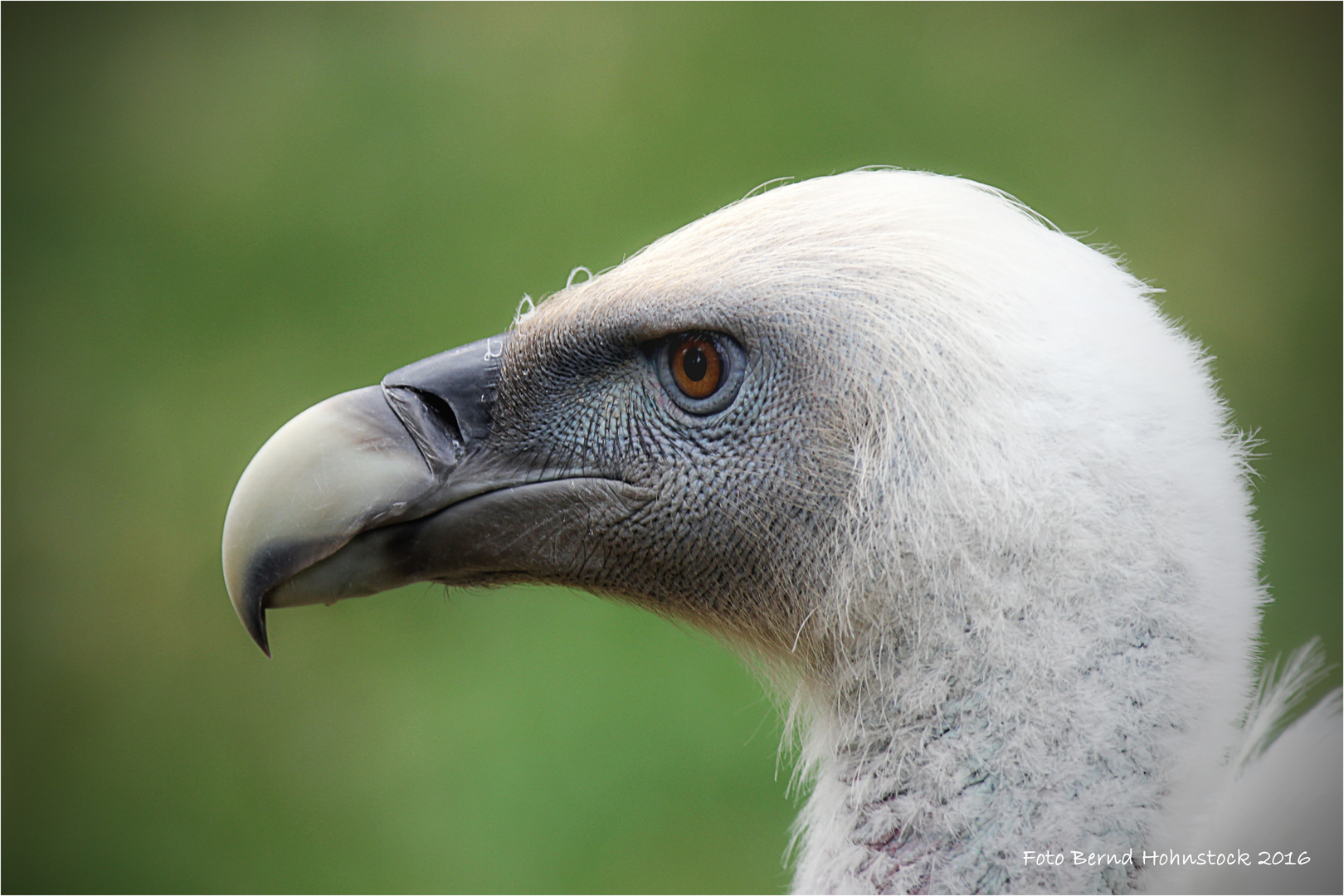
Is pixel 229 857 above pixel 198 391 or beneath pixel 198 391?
beneath

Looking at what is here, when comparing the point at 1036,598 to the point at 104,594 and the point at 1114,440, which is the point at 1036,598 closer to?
the point at 1114,440

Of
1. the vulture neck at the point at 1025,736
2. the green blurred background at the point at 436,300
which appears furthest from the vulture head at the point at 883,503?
the green blurred background at the point at 436,300

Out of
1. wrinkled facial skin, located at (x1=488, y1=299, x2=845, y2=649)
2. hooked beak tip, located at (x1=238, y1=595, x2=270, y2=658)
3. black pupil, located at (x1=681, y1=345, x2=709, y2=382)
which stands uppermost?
black pupil, located at (x1=681, y1=345, x2=709, y2=382)

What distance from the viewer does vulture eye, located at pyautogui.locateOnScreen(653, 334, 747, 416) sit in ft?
5.92

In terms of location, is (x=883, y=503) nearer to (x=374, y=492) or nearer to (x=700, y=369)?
(x=700, y=369)

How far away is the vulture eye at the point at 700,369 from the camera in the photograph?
71.1 inches

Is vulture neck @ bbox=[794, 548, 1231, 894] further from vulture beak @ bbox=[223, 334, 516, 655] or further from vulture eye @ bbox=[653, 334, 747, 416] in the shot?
vulture beak @ bbox=[223, 334, 516, 655]

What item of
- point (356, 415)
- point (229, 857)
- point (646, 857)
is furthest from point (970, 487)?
point (229, 857)

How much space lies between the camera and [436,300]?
226 inches

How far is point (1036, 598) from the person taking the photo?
1.58 meters

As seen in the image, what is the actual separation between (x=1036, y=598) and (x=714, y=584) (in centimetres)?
55

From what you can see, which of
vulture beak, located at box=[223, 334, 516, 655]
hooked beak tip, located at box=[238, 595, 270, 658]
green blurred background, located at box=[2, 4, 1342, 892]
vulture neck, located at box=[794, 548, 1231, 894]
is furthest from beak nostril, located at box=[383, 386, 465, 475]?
green blurred background, located at box=[2, 4, 1342, 892]

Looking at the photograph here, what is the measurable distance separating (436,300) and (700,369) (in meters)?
4.15

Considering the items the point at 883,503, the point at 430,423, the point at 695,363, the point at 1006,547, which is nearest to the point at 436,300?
the point at 430,423
